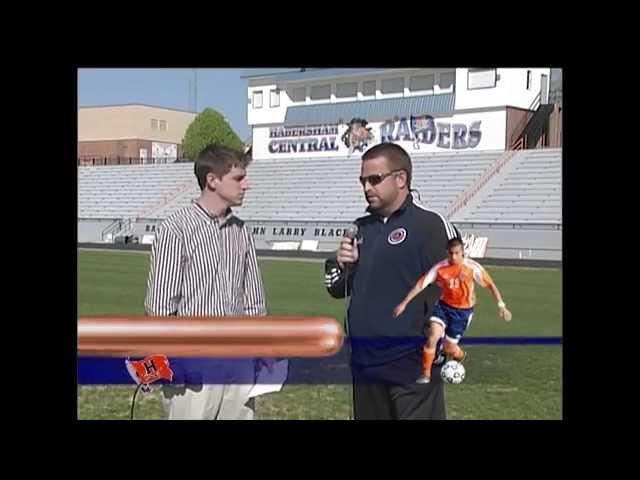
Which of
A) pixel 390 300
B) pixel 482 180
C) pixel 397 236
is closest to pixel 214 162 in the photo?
pixel 397 236

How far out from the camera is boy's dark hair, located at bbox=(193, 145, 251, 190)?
419cm

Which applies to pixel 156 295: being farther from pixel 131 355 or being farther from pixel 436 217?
pixel 436 217

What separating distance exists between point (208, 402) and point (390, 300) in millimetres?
1089

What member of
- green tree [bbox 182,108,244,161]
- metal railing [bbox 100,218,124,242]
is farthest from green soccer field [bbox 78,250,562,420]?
green tree [bbox 182,108,244,161]

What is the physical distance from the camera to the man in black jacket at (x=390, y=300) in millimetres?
4086

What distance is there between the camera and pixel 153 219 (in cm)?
480

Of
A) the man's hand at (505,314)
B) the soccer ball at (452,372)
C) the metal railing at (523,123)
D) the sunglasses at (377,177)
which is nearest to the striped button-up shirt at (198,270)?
the sunglasses at (377,177)

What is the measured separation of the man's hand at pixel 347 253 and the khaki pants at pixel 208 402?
0.82m

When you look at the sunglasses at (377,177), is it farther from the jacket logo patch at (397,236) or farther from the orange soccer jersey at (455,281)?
the orange soccer jersey at (455,281)

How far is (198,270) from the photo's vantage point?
4.02m

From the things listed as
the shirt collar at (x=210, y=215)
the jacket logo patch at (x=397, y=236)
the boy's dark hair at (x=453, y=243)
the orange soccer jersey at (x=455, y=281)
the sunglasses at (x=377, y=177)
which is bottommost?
the orange soccer jersey at (x=455, y=281)

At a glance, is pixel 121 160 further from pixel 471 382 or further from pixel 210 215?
pixel 471 382

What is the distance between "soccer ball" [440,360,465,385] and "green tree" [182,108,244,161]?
5.29ft
